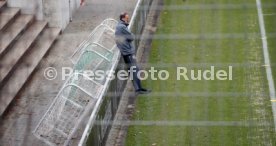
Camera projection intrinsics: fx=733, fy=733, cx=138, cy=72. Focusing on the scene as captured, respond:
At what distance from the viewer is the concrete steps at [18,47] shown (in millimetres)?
4059

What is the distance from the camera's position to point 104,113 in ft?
11.2

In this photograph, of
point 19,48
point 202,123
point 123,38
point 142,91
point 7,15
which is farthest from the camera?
point 7,15

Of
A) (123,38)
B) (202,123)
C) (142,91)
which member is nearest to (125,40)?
(123,38)

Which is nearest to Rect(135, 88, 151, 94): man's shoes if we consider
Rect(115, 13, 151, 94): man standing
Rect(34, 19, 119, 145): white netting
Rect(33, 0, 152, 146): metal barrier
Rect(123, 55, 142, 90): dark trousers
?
Rect(123, 55, 142, 90): dark trousers

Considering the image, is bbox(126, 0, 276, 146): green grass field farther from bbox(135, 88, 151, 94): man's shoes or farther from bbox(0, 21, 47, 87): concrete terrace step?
bbox(0, 21, 47, 87): concrete terrace step

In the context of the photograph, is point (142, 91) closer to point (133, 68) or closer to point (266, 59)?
point (133, 68)

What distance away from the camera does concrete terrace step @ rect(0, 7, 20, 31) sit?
4.64 m

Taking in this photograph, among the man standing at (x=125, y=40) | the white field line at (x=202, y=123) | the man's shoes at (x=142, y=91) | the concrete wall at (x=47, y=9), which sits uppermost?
the man standing at (x=125, y=40)

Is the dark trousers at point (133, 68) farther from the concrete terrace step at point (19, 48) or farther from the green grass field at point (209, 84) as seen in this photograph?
the concrete terrace step at point (19, 48)

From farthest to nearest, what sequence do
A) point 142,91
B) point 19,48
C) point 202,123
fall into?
point 19,48
point 142,91
point 202,123

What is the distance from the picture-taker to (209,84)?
4.33 m

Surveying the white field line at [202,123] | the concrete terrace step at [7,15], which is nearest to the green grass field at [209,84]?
the white field line at [202,123]

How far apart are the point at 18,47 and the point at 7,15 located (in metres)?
0.47

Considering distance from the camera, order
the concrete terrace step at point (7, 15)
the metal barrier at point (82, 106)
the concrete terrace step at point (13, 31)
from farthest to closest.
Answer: the concrete terrace step at point (7, 15) → the concrete terrace step at point (13, 31) → the metal barrier at point (82, 106)
